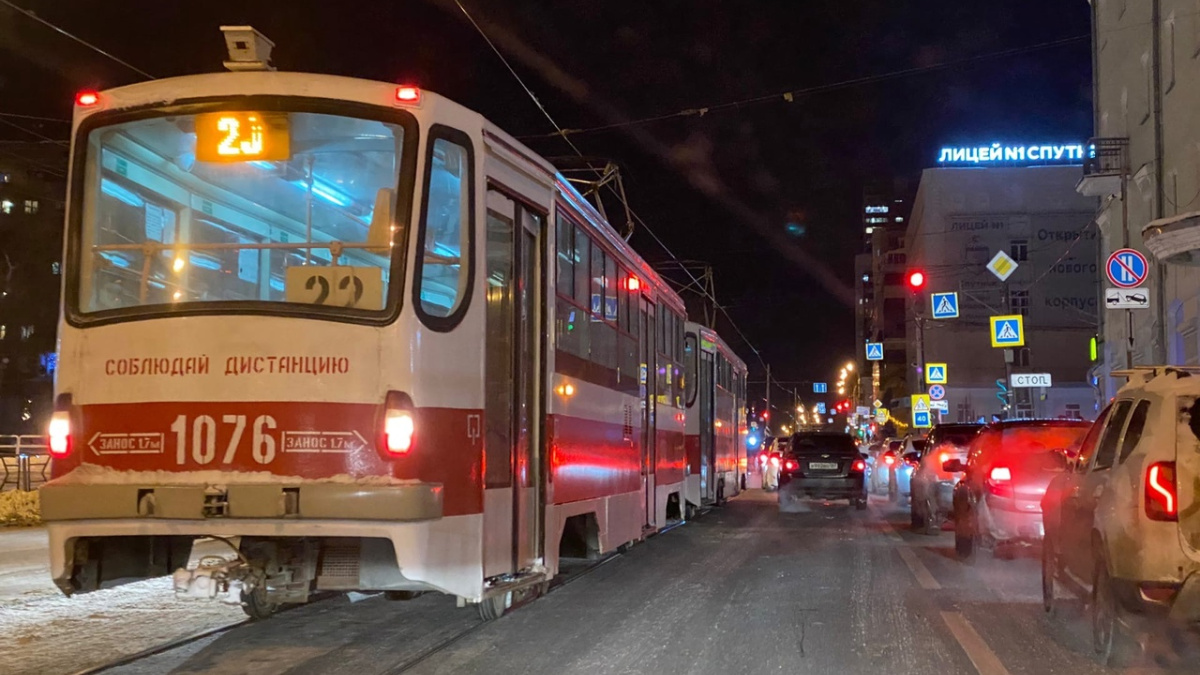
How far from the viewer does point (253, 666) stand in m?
6.83

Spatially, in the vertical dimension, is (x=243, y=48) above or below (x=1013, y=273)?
below

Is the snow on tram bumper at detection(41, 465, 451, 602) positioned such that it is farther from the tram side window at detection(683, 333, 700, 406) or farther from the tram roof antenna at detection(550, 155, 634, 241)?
the tram roof antenna at detection(550, 155, 634, 241)

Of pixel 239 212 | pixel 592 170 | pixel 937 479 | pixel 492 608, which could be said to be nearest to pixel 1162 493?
pixel 492 608

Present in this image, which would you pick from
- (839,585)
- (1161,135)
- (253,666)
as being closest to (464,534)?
(253,666)

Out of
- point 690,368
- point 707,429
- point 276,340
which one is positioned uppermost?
point 690,368

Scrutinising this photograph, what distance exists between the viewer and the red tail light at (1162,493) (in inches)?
238

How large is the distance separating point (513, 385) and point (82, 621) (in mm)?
3912

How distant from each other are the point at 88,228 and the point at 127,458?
58.8 inches

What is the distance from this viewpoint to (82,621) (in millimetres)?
8516

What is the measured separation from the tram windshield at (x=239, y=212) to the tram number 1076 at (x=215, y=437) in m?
0.70

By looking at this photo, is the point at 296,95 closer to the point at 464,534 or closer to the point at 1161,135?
the point at 464,534

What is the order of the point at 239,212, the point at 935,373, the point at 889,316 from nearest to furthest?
the point at 239,212, the point at 935,373, the point at 889,316

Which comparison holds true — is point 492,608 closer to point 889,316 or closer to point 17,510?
point 17,510

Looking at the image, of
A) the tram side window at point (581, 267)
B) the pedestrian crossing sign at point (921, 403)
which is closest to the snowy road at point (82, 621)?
the tram side window at point (581, 267)
